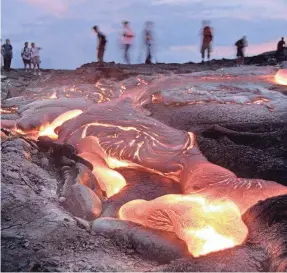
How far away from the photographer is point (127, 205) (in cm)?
391

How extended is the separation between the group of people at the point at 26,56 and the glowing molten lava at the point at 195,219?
1033cm

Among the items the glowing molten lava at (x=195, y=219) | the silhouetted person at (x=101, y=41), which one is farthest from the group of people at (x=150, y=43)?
the glowing molten lava at (x=195, y=219)

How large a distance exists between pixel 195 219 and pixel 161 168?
140 centimetres

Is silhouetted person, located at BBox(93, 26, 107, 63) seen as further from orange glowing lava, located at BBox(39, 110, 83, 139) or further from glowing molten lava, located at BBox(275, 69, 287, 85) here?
orange glowing lava, located at BBox(39, 110, 83, 139)

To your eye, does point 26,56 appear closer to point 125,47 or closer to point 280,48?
point 125,47

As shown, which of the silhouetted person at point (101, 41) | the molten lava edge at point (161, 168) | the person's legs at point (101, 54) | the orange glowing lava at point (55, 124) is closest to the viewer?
the molten lava edge at point (161, 168)

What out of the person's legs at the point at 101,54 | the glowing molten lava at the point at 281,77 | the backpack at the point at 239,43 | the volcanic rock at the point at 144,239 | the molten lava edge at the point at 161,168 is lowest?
the volcanic rock at the point at 144,239

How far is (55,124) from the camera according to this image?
5859 mm

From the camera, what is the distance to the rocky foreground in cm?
307

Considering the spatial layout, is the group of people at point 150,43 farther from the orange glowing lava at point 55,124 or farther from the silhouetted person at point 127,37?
the orange glowing lava at point 55,124

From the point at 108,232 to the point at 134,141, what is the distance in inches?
75.8

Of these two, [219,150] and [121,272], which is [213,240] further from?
[219,150]

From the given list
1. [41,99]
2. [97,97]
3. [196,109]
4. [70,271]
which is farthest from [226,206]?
[41,99]

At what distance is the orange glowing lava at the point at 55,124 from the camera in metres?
5.74
